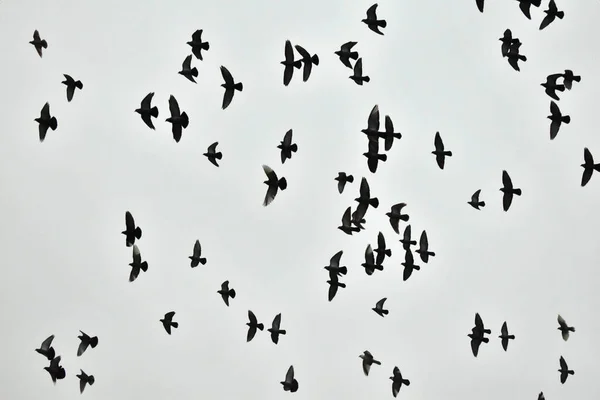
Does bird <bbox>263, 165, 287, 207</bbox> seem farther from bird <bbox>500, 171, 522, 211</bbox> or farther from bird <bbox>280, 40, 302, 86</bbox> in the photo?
bird <bbox>500, 171, 522, 211</bbox>

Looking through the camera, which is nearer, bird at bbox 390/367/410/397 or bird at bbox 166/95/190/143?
bird at bbox 166/95/190/143

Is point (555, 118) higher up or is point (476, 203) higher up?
point (555, 118)

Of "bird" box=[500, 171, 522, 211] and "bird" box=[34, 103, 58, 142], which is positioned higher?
"bird" box=[34, 103, 58, 142]

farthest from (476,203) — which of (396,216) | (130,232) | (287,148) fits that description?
(130,232)

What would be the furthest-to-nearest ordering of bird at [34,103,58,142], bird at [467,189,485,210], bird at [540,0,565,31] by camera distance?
bird at [467,189,485,210] → bird at [34,103,58,142] → bird at [540,0,565,31]

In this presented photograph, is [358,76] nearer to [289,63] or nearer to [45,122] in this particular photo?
[289,63]

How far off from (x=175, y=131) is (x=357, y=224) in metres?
6.32

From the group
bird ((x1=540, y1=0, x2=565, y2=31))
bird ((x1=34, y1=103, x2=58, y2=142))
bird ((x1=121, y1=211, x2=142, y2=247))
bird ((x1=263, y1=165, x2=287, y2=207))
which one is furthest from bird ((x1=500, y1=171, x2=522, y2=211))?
bird ((x1=34, y1=103, x2=58, y2=142))

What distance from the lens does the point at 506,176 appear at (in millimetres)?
38250

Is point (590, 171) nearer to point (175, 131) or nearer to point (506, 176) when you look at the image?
point (506, 176)

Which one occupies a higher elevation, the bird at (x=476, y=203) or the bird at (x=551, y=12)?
the bird at (x=551, y=12)

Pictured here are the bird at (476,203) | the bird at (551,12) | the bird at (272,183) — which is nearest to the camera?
the bird at (551,12)

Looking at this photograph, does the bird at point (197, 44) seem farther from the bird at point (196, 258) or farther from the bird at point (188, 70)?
the bird at point (196, 258)

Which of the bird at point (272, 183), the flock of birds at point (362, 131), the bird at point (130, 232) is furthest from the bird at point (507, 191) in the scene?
the bird at point (130, 232)
